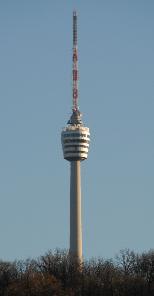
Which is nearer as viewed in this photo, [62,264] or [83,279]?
[83,279]

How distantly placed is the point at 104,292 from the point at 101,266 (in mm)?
17879

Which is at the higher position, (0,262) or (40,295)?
(0,262)

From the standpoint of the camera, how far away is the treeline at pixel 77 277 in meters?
165

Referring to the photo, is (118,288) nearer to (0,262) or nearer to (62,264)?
(62,264)

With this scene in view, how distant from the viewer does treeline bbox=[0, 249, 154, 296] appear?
6486 inches

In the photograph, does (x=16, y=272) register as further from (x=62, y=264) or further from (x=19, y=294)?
(x=19, y=294)

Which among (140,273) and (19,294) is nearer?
(19,294)

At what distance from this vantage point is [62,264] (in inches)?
7249

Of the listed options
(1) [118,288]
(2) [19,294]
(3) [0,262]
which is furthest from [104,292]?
(3) [0,262]

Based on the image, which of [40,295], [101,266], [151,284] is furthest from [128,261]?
[40,295]

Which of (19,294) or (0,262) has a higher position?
(0,262)

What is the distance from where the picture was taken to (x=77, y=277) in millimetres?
174500

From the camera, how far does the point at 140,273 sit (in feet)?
598

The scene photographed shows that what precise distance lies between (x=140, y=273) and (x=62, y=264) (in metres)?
13.5
